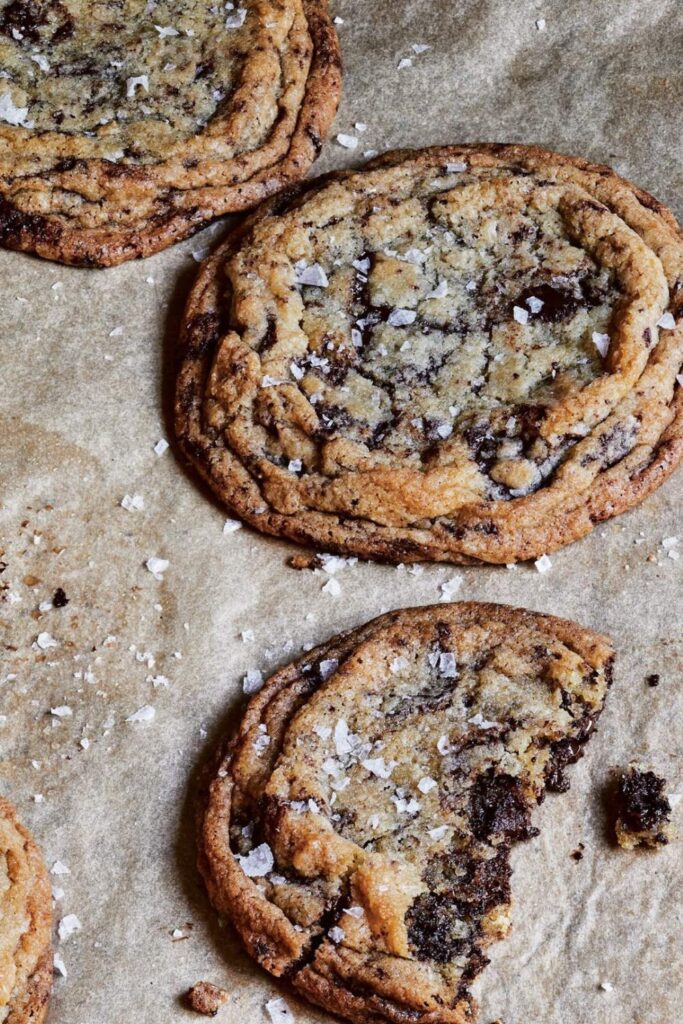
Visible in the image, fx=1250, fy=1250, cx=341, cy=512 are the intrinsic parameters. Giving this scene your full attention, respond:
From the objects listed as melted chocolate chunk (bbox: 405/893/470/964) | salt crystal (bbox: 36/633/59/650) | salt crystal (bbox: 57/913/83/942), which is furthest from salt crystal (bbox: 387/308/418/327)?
salt crystal (bbox: 57/913/83/942)

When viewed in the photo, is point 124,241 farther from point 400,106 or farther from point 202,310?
point 400,106

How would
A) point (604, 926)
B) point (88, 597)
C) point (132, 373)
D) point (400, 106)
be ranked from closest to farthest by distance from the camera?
point (604, 926)
point (88, 597)
point (132, 373)
point (400, 106)

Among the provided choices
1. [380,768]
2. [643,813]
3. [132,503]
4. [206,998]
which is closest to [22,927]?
[206,998]

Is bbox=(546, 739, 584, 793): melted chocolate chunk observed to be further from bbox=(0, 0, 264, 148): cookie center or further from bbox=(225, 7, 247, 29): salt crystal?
bbox=(225, 7, 247, 29): salt crystal

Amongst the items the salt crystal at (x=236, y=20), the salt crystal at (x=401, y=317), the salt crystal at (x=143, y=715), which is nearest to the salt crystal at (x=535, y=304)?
the salt crystal at (x=401, y=317)

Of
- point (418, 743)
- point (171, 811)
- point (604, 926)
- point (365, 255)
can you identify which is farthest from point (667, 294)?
point (171, 811)
